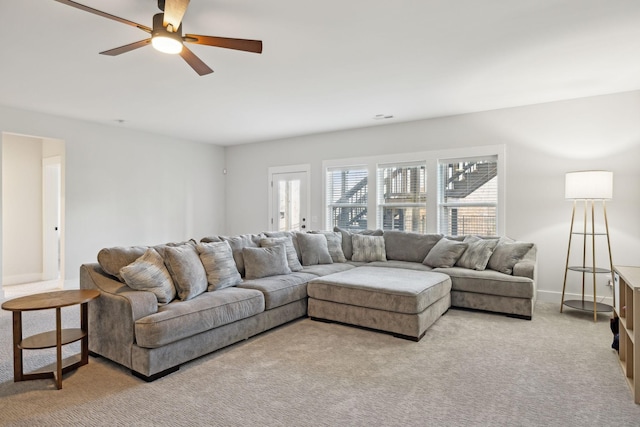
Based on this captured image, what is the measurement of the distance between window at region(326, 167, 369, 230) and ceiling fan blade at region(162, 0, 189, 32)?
4361 mm

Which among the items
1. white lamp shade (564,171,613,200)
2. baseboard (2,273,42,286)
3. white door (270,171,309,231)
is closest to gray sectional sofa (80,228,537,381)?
white lamp shade (564,171,613,200)

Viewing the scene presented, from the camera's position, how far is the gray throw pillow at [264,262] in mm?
4016

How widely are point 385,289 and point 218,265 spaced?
1.63m

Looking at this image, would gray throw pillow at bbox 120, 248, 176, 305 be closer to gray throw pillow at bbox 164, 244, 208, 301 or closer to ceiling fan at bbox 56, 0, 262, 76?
gray throw pillow at bbox 164, 244, 208, 301

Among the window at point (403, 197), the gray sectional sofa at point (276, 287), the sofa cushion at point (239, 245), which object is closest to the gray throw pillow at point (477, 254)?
the gray sectional sofa at point (276, 287)

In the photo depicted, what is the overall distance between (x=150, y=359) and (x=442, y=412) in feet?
6.37

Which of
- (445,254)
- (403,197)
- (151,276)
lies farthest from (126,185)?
(445,254)

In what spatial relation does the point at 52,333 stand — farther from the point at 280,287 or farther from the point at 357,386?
the point at 357,386

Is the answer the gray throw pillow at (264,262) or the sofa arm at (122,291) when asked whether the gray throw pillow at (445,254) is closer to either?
the gray throw pillow at (264,262)

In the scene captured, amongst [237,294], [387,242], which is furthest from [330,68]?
[387,242]

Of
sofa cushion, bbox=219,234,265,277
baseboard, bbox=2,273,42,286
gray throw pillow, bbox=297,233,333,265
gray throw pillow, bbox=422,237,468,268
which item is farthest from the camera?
baseboard, bbox=2,273,42,286

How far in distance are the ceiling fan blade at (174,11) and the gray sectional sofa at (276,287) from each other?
178 cm

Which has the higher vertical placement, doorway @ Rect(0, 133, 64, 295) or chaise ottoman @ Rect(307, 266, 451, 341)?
doorway @ Rect(0, 133, 64, 295)

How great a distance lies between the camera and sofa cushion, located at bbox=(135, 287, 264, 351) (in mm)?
2555
